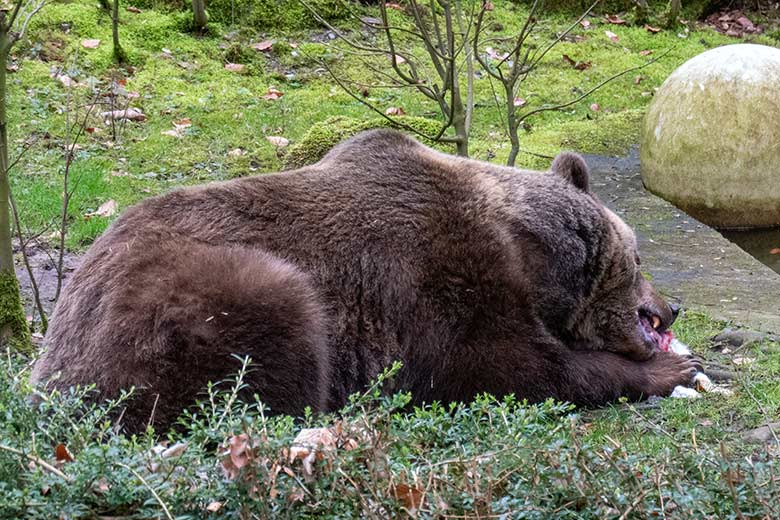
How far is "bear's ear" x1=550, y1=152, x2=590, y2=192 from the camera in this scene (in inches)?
230

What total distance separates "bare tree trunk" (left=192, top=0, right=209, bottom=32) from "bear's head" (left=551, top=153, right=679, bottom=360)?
24.7 ft

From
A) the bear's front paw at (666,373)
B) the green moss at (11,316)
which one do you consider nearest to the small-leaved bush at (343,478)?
the bear's front paw at (666,373)

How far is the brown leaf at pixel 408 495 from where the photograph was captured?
2.70m

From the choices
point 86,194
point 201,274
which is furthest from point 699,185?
point 201,274

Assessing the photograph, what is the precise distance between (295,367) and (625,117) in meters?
7.62

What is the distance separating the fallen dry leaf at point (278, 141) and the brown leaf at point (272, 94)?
Answer: 1228 mm

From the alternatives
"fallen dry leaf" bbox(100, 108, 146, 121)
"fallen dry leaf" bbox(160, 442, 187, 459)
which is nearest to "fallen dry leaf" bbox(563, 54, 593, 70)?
"fallen dry leaf" bbox(100, 108, 146, 121)

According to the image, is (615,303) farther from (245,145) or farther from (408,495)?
(245,145)

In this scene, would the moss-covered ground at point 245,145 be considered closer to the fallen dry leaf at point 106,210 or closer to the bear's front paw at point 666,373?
the fallen dry leaf at point 106,210

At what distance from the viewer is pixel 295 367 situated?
4488mm

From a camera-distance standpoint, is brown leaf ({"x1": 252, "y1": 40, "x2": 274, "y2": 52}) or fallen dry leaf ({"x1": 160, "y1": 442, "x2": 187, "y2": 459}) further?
brown leaf ({"x1": 252, "y1": 40, "x2": 274, "y2": 52})

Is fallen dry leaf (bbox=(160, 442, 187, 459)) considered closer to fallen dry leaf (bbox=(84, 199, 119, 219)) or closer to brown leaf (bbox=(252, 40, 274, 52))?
fallen dry leaf (bbox=(84, 199, 119, 219))

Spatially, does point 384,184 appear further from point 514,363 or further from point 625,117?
point 625,117

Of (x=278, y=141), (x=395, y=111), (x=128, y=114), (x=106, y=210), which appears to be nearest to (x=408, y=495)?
(x=106, y=210)
